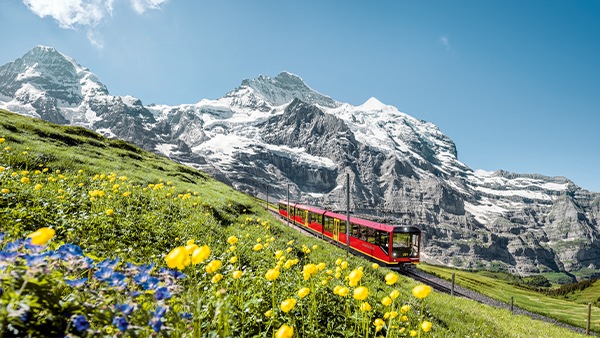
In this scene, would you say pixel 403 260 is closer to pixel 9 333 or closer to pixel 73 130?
pixel 9 333

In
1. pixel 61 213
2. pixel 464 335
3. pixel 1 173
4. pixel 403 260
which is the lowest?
pixel 403 260

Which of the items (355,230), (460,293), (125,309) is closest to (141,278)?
(125,309)

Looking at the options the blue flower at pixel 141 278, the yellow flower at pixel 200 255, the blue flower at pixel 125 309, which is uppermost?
the yellow flower at pixel 200 255

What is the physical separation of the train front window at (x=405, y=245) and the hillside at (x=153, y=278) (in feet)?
47.9

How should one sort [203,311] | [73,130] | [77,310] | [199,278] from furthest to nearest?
1. [73,130]
2. [199,278]
3. [203,311]
4. [77,310]

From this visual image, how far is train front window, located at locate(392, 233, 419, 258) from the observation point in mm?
26078

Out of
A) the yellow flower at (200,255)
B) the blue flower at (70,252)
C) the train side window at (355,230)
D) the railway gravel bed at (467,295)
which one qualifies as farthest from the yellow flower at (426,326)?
the railway gravel bed at (467,295)

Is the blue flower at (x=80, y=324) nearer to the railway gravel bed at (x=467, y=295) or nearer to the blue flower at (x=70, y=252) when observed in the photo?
the blue flower at (x=70, y=252)

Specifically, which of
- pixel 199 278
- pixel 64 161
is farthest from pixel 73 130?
pixel 199 278

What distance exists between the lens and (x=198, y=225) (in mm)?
9844

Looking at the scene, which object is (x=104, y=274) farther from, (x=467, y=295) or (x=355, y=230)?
(x=467, y=295)

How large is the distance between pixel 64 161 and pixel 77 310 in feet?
48.0

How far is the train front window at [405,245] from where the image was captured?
1027 inches

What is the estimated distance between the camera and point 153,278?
2303 millimetres
